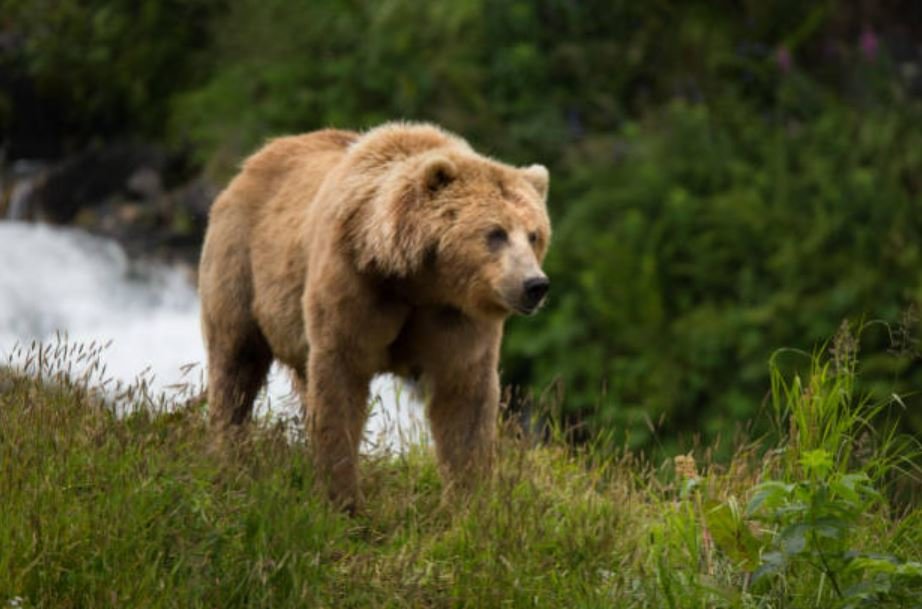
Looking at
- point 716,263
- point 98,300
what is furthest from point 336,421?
point 98,300

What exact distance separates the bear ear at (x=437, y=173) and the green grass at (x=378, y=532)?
1014 millimetres

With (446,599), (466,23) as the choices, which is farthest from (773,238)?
(446,599)


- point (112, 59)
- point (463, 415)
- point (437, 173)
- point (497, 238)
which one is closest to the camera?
point (497, 238)

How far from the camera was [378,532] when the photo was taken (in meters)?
5.61

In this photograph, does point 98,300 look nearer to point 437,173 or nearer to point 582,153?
point 582,153

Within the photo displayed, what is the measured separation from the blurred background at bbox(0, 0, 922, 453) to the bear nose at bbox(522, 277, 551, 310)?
5537mm

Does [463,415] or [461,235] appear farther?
[463,415]

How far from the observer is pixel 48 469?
473 cm

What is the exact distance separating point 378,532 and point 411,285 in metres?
0.89

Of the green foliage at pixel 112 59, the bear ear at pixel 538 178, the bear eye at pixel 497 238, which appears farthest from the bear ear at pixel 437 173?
the green foliage at pixel 112 59

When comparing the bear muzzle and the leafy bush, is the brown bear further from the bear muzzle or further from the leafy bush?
the leafy bush

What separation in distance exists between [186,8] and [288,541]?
1244 cm

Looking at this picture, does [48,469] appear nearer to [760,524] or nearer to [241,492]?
[241,492]

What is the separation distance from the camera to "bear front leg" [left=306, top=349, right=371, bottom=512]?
5.72 m
